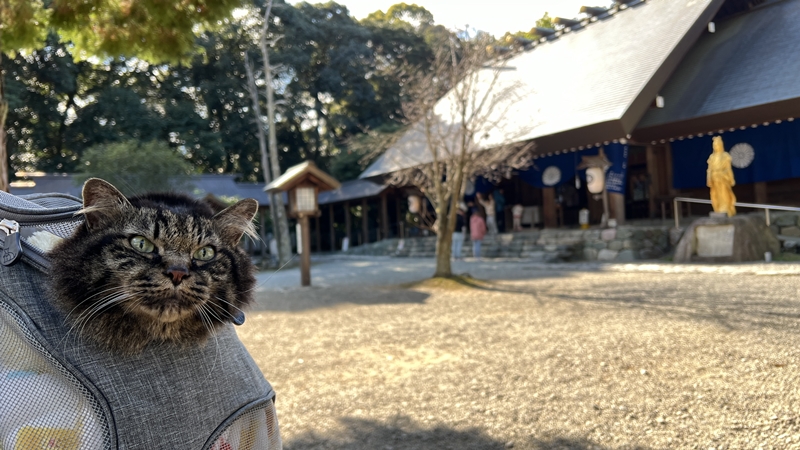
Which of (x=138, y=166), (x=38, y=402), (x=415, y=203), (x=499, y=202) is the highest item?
(x=138, y=166)

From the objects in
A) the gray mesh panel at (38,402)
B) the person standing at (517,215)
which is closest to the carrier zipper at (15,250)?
the gray mesh panel at (38,402)

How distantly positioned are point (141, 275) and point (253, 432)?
0.50 m

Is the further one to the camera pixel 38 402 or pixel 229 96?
pixel 229 96

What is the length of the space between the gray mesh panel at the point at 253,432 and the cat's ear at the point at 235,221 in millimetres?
445

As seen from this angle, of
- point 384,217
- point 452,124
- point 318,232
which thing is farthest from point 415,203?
point 318,232

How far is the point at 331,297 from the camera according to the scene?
8828 millimetres

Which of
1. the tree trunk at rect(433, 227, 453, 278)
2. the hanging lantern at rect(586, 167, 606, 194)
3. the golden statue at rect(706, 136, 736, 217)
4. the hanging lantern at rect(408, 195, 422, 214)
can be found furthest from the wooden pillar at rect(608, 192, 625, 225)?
the hanging lantern at rect(408, 195, 422, 214)

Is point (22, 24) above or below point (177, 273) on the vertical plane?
above

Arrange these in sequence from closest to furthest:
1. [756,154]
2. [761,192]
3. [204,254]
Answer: [204,254] → [756,154] → [761,192]

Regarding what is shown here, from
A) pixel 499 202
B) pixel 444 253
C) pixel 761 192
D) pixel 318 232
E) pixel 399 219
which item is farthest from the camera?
pixel 318 232

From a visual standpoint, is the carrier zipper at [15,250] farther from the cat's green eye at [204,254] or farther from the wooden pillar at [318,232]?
the wooden pillar at [318,232]

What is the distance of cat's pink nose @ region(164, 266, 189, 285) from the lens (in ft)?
3.95

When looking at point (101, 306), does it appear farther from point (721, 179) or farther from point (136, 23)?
point (721, 179)

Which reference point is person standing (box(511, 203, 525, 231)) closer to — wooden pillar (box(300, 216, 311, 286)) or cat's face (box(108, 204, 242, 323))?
wooden pillar (box(300, 216, 311, 286))
